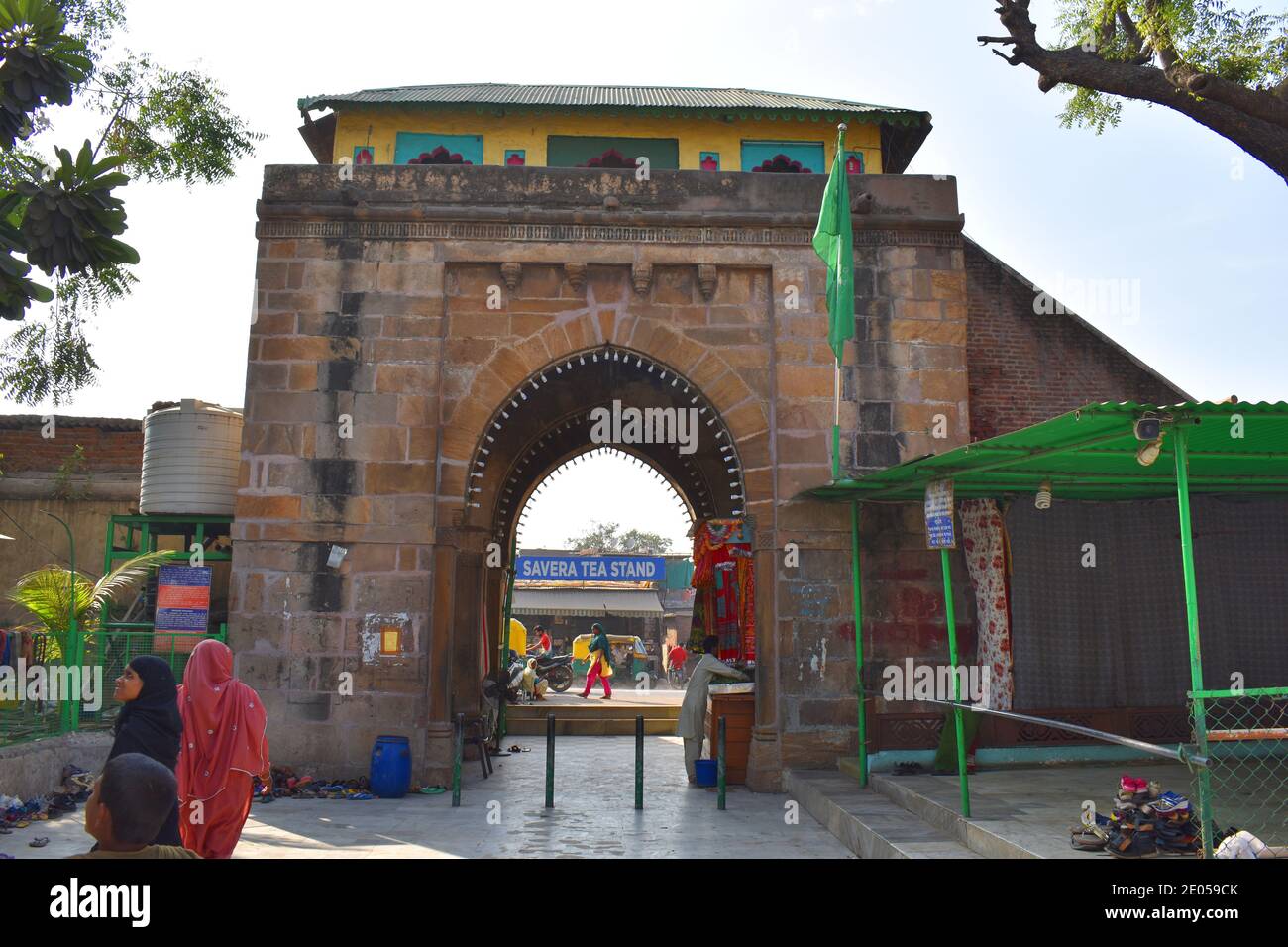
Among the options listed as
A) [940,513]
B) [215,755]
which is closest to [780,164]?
[940,513]

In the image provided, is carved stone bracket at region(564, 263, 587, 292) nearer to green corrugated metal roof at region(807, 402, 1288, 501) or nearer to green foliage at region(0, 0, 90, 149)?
green corrugated metal roof at region(807, 402, 1288, 501)

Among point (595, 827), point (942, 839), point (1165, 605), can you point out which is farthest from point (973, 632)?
point (595, 827)

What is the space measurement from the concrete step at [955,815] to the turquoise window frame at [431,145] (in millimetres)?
10634

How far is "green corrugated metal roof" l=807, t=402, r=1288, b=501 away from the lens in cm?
531

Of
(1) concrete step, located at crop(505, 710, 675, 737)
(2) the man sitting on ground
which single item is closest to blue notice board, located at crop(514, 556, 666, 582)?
(1) concrete step, located at crop(505, 710, 675, 737)

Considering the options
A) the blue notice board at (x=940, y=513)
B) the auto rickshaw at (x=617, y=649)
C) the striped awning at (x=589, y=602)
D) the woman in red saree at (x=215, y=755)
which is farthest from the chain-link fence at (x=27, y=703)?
the striped awning at (x=589, y=602)

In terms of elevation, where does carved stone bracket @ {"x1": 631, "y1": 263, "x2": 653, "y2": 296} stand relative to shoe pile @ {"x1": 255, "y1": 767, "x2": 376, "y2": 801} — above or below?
above

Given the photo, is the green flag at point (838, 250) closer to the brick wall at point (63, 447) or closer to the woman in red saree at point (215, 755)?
the woman in red saree at point (215, 755)

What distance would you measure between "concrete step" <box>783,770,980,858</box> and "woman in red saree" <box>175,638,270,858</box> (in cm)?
409

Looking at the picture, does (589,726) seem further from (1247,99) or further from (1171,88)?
(1247,99)

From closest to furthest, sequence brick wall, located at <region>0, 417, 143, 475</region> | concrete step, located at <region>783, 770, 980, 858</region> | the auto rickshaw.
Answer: concrete step, located at <region>783, 770, 980, 858</region> → brick wall, located at <region>0, 417, 143, 475</region> → the auto rickshaw

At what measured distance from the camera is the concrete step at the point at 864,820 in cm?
661

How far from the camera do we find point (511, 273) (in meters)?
10.5
